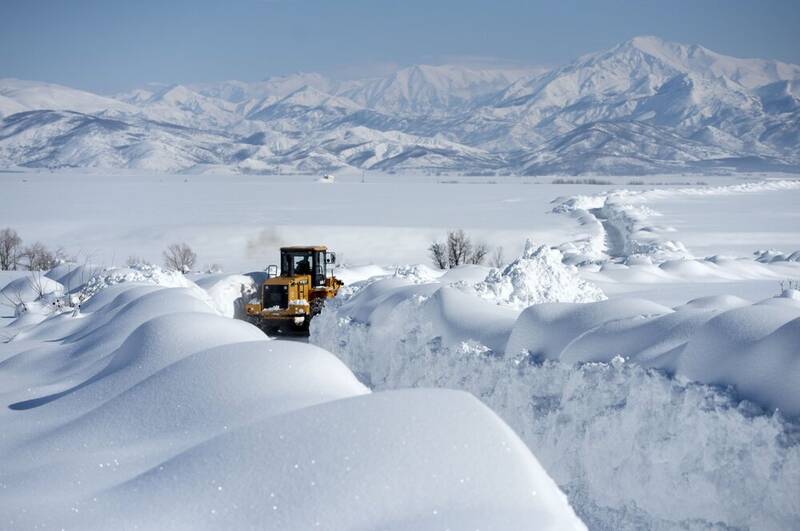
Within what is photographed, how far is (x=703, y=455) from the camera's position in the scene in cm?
689

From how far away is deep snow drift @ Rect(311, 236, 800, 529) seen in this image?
6.58m

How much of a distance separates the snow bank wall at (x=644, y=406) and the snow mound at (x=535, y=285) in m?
4.80

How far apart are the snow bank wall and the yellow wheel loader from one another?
24.3 feet

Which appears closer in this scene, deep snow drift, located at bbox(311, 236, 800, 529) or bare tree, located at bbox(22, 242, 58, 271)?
deep snow drift, located at bbox(311, 236, 800, 529)

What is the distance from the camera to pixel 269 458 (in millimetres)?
4676

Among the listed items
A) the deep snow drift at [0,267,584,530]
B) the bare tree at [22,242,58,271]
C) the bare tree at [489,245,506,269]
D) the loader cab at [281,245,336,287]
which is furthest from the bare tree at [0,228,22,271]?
the deep snow drift at [0,267,584,530]

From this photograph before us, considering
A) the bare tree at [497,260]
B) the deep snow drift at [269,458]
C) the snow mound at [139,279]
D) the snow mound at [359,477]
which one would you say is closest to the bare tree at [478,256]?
the bare tree at [497,260]

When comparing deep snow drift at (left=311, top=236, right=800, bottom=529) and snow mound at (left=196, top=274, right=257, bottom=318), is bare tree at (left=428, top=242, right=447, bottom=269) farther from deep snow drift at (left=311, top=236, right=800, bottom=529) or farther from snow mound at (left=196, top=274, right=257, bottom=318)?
deep snow drift at (left=311, top=236, right=800, bottom=529)

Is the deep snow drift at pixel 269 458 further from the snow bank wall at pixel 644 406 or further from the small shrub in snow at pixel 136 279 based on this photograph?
the small shrub in snow at pixel 136 279

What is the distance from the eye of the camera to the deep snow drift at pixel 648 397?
21.6 ft

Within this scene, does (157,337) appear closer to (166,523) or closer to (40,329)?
(166,523)

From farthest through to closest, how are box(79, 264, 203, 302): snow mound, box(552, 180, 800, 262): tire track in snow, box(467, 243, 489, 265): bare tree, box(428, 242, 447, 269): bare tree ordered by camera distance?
box(467, 243, 489, 265): bare tree
box(428, 242, 447, 269): bare tree
box(552, 180, 800, 262): tire track in snow
box(79, 264, 203, 302): snow mound

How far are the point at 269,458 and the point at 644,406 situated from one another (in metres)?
4.29

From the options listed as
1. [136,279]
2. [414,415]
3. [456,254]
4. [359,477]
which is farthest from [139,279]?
[456,254]
